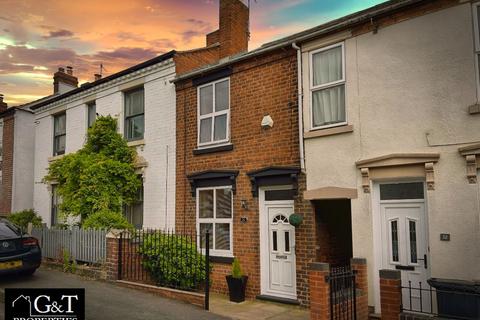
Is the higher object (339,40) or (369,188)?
(339,40)

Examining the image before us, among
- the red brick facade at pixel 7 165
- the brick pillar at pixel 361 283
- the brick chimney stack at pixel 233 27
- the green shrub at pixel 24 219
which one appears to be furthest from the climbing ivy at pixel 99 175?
the red brick facade at pixel 7 165

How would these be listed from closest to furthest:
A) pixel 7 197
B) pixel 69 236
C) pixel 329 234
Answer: pixel 329 234 → pixel 69 236 → pixel 7 197

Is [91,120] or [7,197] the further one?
[7,197]

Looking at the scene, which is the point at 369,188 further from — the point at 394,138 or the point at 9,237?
the point at 9,237

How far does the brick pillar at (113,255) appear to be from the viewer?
11.1 meters

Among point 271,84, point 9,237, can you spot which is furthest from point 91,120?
point 271,84

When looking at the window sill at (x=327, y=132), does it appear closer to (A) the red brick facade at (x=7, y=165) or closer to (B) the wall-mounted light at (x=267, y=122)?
(B) the wall-mounted light at (x=267, y=122)

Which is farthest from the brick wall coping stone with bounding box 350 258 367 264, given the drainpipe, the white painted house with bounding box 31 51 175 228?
the white painted house with bounding box 31 51 175 228

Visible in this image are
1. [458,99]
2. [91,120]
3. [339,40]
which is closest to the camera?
[458,99]

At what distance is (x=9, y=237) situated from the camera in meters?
10.2

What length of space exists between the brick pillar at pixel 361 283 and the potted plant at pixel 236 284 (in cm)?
292

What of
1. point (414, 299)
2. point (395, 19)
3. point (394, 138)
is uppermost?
point (395, 19)

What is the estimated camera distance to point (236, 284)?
1002 cm

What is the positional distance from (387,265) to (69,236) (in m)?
9.43
